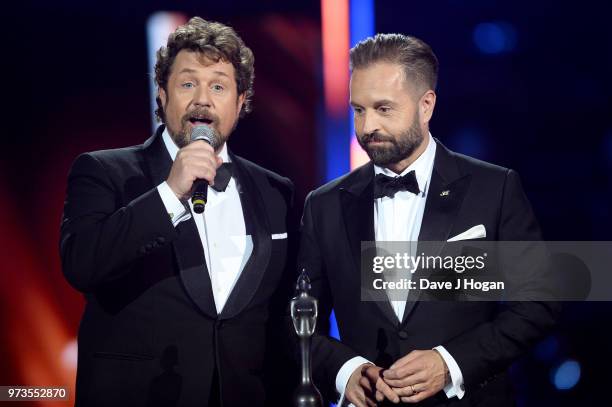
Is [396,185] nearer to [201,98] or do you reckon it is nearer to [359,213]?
[359,213]

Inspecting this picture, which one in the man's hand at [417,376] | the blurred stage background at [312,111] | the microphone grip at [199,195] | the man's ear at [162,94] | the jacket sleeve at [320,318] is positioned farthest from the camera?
the blurred stage background at [312,111]

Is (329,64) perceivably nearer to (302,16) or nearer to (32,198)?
(302,16)

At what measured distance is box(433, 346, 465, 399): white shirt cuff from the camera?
2.35m

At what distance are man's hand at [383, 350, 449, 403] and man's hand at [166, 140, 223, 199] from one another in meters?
0.82

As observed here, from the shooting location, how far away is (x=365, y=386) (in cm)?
237

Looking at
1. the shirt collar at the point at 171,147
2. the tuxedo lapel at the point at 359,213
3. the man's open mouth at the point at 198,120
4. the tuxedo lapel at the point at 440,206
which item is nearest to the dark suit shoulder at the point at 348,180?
the tuxedo lapel at the point at 359,213

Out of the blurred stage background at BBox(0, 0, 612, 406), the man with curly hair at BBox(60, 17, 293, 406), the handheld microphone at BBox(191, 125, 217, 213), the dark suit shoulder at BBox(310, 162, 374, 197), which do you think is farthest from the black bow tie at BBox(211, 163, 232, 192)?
the blurred stage background at BBox(0, 0, 612, 406)

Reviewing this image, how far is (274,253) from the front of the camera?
A: 9.20ft

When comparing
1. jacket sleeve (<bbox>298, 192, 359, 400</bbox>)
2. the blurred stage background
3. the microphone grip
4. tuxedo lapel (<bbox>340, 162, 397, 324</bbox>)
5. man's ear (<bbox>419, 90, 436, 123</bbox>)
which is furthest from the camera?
the blurred stage background

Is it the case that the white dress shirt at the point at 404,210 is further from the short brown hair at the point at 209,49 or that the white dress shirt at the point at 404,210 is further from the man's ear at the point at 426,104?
the short brown hair at the point at 209,49

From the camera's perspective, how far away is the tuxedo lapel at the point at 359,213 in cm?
263

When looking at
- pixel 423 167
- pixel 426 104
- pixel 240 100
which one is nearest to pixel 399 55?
pixel 426 104

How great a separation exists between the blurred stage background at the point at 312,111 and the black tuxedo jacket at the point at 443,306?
502 mm

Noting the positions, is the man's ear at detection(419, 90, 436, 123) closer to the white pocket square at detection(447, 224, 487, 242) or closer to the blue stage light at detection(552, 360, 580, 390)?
the white pocket square at detection(447, 224, 487, 242)
